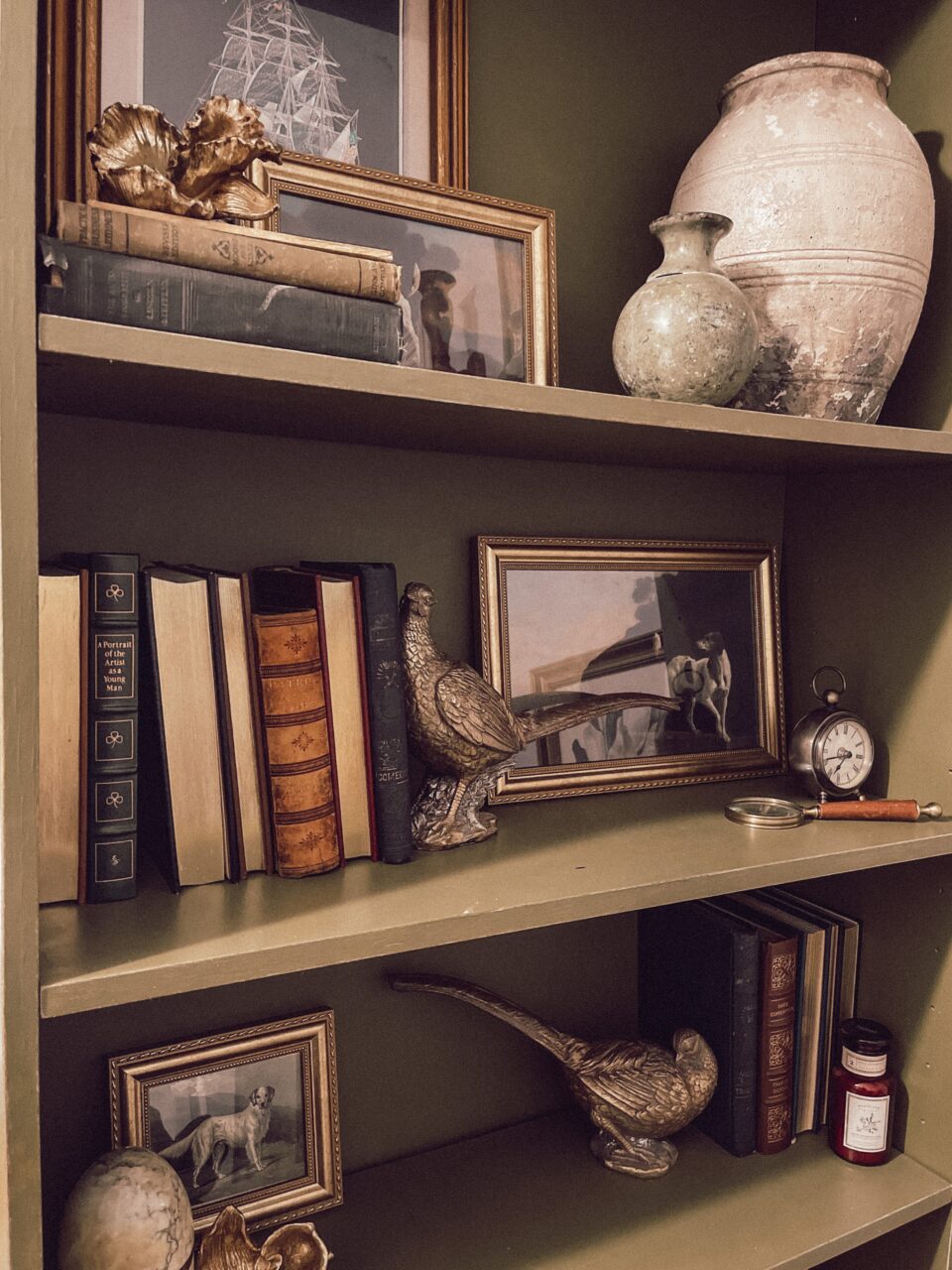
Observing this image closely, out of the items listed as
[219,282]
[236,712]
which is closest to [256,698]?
[236,712]

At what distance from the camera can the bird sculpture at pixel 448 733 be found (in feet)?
3.17

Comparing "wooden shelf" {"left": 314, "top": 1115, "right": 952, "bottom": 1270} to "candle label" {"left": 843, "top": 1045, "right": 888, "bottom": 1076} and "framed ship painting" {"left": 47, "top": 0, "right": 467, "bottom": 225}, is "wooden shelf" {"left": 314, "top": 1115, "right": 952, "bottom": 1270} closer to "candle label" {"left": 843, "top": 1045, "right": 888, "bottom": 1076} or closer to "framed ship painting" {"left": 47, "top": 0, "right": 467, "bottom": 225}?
"candle label" {"left": 843, "top": 1045, "right": 888, "bottom": 1076}

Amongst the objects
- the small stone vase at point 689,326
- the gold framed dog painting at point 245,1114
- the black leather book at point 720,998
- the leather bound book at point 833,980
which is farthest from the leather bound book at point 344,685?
the leather bound book at point 833,980

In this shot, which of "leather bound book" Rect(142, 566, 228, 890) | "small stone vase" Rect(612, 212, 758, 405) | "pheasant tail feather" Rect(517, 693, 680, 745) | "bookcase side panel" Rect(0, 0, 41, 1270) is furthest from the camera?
"pheasant tail feather" Rect(517, 693, 680, 745)

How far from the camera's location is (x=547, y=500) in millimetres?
1191

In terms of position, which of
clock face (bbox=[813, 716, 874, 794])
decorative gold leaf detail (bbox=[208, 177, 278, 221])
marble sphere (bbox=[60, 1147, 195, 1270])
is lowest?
marble sphere (bbox=[60, 1147, 195, 1270])

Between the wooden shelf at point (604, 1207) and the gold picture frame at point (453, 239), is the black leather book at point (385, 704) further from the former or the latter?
the wooden shelf at point (604, 1207)

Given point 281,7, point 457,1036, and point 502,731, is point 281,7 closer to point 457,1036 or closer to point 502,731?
point 502,731

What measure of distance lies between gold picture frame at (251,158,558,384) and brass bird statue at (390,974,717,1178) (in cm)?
69

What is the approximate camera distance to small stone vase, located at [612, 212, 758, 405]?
3.03ft

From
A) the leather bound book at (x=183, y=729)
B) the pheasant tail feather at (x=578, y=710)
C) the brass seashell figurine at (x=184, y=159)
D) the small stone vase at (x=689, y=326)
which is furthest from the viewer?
the pheasant tail feather at (x=578, y=710)

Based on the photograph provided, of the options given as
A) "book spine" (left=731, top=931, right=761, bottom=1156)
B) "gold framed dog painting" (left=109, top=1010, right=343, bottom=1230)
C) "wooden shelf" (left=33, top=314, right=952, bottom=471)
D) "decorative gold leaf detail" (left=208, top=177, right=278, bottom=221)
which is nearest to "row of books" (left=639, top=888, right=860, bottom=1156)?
"book spine" (left=731, top=931, right=761, bottom=1156)

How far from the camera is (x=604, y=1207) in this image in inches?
41.6

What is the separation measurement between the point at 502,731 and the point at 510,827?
0.13m
